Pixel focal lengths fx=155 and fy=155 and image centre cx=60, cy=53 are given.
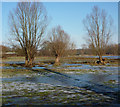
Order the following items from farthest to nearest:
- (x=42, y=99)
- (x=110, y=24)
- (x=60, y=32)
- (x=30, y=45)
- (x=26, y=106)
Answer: (x=60, y=32), (x=110, y=24), (x=30, y=45), (x=42, y=99), (x=26, y=106)

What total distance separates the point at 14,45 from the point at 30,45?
274 centimetres

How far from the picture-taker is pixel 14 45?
25.6 metres

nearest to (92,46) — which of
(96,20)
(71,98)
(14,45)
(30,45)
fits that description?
(96,20)

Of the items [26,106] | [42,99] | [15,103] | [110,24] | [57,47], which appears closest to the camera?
[26,106]

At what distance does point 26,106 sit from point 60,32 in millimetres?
38550

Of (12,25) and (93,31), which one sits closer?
(12,25)

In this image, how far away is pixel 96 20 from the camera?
3112cm

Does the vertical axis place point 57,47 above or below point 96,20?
below

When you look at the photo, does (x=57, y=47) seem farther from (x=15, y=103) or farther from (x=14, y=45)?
(x=15, y=103)

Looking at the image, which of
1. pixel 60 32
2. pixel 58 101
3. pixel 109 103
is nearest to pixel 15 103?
pixel 58 101

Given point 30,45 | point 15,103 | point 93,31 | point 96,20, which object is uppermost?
point 96,20

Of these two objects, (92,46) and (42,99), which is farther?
(92,46)

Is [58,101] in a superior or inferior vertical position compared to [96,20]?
inferior

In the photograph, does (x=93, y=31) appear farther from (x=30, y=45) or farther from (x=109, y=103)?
(x=109, y=103)
